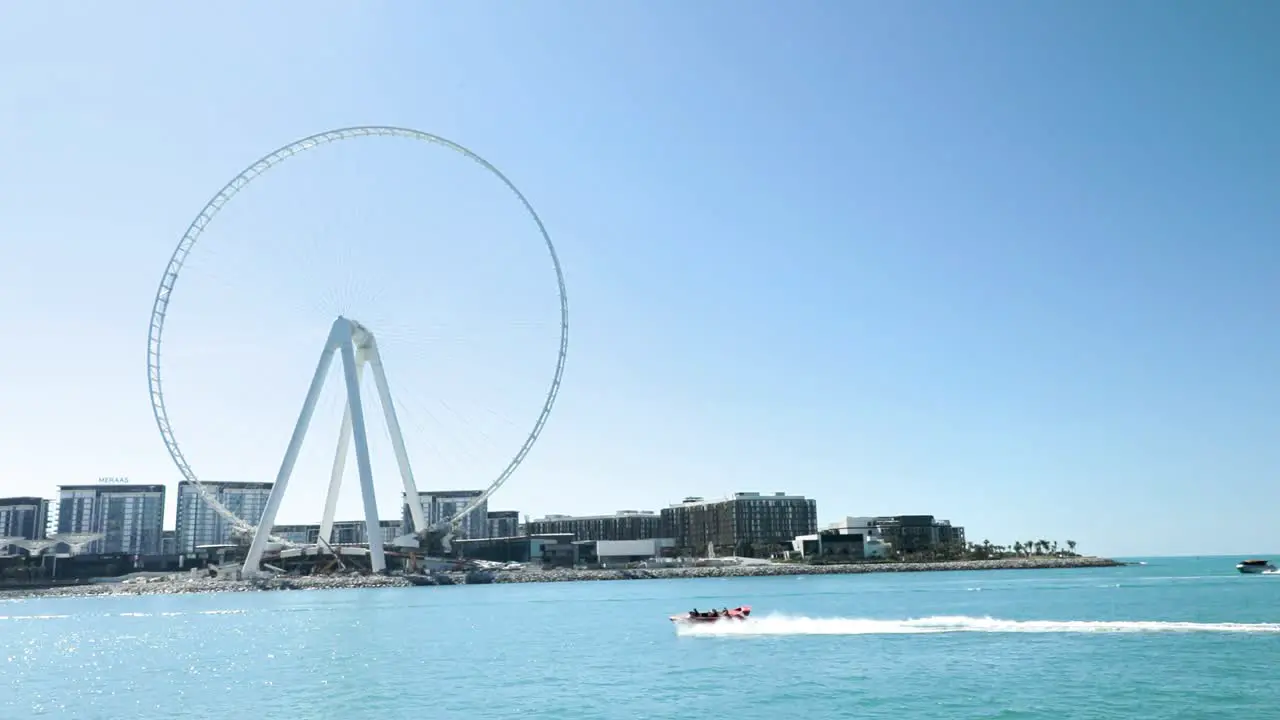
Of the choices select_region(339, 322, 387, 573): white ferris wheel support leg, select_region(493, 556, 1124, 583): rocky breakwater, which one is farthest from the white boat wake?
select_region(493, 556, 1124, 583): rocky breakwater

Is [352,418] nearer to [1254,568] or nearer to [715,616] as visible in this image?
[715,616]

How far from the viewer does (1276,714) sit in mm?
31250

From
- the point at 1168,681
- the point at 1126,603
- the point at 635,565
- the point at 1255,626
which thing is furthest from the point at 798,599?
the point at 635,565

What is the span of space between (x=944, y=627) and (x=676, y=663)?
714 inches

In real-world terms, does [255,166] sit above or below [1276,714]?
above

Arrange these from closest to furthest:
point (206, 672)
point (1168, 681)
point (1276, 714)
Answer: point (1276, 714), point (1168, 681), point (206, 672)

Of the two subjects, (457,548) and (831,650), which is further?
(457,548)

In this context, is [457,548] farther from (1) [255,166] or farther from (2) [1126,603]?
(2) [1126,603]

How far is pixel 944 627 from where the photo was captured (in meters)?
57.3

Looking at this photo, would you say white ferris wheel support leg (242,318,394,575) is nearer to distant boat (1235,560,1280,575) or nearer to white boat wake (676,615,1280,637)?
white boat wake (676,615,1280,637)

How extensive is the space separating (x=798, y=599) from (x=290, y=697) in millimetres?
58875

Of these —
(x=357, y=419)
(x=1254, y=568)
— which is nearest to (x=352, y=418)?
(x=357, y=419)

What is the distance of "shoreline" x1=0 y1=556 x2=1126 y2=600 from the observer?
13238 centimetres

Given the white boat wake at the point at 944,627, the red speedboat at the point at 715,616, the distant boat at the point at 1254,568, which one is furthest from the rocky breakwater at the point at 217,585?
the distant boat at the point at 1254,568
